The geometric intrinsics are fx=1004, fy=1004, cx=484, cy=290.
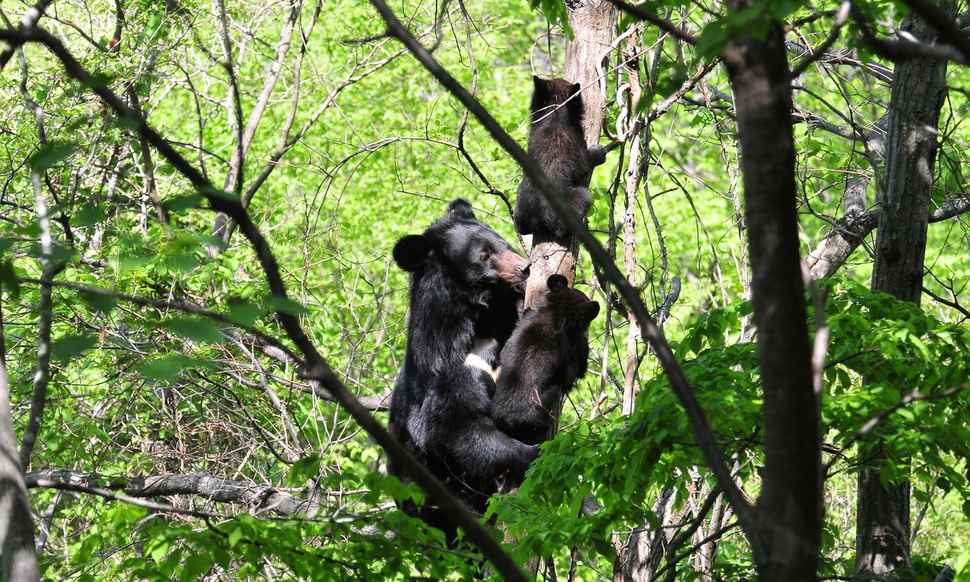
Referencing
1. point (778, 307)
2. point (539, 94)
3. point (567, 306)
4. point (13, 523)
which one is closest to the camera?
point (778, 307)

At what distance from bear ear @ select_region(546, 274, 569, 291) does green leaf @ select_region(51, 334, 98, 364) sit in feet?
10.5

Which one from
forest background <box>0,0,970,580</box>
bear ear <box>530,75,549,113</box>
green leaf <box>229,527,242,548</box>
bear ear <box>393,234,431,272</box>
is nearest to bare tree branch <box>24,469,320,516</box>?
forest background <box>0,0,970,580</box>

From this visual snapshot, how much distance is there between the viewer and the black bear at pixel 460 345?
20.2 feet

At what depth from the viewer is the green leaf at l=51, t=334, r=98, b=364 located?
1.64m

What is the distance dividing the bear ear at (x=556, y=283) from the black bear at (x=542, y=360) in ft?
0.56

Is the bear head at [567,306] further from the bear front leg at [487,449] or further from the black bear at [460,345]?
the bear front leg at [487,449]

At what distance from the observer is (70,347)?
167cm

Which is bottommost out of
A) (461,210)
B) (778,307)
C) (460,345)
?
(778,307)

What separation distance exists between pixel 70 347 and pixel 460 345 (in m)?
4.58

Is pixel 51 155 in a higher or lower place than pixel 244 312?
higher

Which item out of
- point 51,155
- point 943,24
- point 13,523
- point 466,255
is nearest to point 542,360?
point 466,255

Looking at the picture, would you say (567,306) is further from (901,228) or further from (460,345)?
(901,228)

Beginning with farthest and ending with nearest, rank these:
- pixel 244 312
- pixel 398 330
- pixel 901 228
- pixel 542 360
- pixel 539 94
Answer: pixel 398 330, pixel 542 360, pixel 539 94, pixel 901 228, pixel 244 312

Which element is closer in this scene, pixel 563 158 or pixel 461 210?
pixel 563 158
